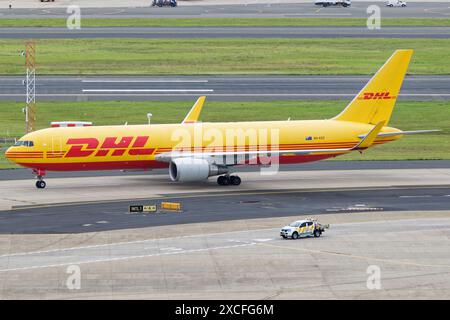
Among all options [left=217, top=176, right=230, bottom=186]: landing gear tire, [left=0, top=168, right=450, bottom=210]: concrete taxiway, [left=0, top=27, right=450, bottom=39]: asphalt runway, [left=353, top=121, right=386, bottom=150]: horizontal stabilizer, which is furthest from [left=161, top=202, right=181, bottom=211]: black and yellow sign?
[left=0, top=27, right=450, bottom=39]: asphalt runway

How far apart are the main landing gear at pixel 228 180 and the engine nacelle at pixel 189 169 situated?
1691mm

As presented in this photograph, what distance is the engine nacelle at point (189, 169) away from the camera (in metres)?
78.8

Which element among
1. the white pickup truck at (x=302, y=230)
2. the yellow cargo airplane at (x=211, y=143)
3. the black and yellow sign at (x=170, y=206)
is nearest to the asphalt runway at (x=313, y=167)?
the yellow cargo airplane at (x=211, y=143)

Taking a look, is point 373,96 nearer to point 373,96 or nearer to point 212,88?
point 373,96

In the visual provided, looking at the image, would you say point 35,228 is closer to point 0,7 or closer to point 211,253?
point 211,253

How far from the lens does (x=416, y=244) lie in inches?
2383

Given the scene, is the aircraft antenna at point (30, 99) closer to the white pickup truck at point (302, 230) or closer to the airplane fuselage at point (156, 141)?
the airplane fuselage at point (156, 141)

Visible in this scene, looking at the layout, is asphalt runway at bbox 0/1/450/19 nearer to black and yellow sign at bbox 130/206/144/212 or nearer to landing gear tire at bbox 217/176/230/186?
landing gear tire at bbox 217/176/230/186

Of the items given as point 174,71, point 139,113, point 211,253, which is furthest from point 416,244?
point 174,71

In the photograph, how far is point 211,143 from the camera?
81625mm

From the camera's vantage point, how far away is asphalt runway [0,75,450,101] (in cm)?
12094

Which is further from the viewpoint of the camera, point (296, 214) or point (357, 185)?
point (357, 185)

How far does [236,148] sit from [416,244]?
24.3 m

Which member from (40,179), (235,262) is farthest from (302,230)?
(40,179)
